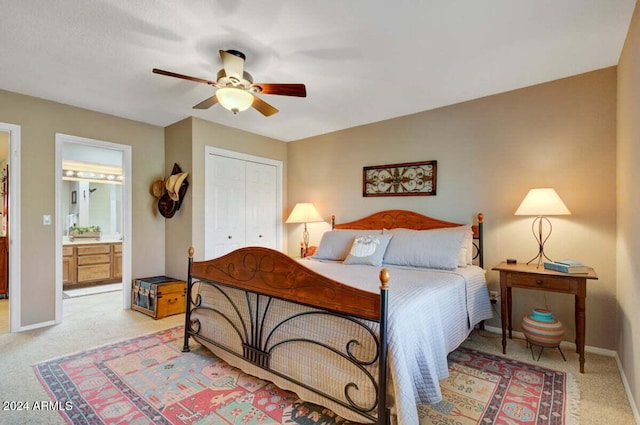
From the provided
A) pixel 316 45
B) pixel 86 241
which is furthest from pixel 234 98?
pixel 86 241

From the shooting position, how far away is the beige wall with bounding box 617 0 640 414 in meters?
1.86

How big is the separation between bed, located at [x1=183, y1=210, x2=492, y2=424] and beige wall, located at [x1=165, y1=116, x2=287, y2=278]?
4.42 feet

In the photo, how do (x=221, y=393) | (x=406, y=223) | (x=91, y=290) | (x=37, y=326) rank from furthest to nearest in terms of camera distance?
1. (x=91, y=290)
2. (x=406, y=223)
3. (x=37, y=326)
4. (x=221, y=393)

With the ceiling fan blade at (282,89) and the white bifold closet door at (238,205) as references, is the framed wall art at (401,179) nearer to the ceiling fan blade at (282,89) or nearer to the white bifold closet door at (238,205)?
the white bifold closet door at (238,205)

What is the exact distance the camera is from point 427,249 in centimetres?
296

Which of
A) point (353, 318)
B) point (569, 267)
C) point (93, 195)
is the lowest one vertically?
point (353, 318)

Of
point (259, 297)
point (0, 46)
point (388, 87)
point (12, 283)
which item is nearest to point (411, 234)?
point (388, 87)

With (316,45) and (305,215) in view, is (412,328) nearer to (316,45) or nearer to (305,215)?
(316,45)

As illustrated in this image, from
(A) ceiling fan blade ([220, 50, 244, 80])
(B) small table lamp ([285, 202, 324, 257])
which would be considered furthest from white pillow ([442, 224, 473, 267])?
(A) ceiling fan blade ([220, 50, 244, 80])

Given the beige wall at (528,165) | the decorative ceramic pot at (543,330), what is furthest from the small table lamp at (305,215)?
the decorative ceramic pot at (543,330)

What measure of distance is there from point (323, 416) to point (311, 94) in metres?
2.77

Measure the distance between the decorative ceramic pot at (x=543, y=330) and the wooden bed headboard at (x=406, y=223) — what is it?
2.41ft

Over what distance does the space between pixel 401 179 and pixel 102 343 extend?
354 cm

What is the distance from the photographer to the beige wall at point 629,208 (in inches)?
73.1
